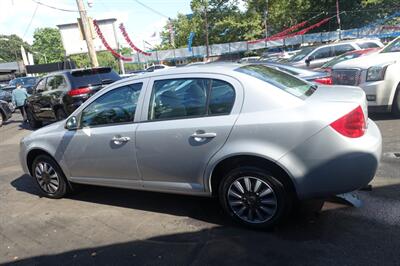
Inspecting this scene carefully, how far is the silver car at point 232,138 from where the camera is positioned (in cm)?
323

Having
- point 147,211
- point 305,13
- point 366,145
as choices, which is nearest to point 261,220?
point 366,145

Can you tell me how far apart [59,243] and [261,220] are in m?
2.07

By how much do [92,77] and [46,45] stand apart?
96174mm

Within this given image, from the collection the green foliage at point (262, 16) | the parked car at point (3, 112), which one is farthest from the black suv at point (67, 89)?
the green foliage at point (262, 16)

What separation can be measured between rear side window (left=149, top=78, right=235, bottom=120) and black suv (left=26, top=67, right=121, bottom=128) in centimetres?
655

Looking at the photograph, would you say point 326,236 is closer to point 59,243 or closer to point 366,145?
point 366,145

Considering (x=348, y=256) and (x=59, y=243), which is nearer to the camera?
(x=348, y=256)

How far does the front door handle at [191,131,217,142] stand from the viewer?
3.54 metres

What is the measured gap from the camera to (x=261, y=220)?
361 cm

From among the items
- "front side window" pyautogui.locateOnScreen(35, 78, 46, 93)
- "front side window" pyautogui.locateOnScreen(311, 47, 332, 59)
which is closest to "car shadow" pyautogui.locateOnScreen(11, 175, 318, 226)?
"front side window" pyautogui.locateOnScreen(35, 78, 46, 93)

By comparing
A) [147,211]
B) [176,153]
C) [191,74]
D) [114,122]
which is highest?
[191,74]

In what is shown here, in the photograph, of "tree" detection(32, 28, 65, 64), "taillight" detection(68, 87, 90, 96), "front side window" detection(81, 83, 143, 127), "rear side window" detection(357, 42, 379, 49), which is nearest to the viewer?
"front side window" detection(81, 83, 143, 127)

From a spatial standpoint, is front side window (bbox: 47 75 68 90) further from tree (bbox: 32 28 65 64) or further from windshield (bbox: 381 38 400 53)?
tree (bbox: 32 28 65 64)

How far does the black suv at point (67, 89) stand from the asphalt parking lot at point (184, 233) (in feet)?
17.6
